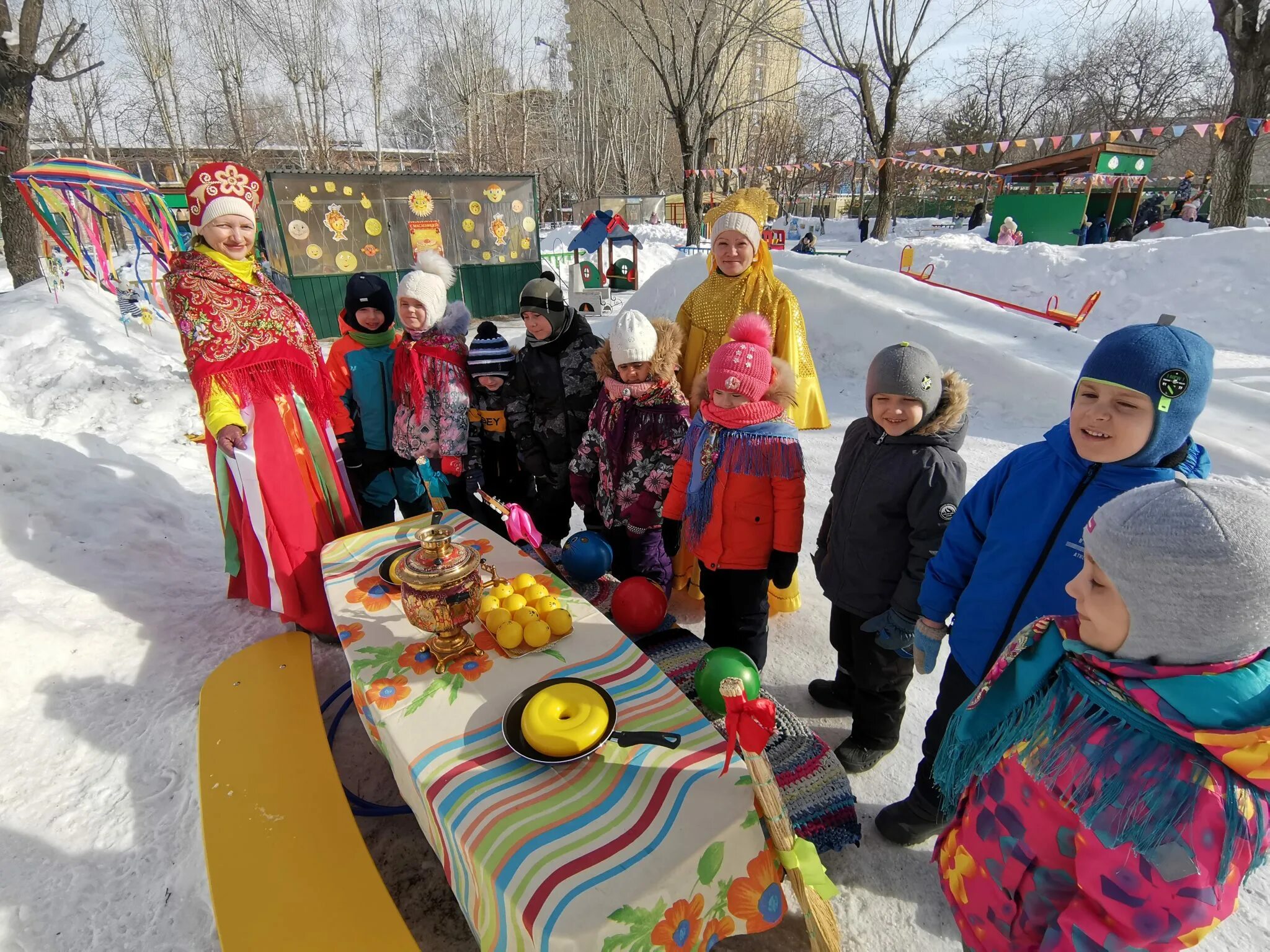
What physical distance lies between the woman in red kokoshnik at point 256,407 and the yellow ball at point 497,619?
1456mm

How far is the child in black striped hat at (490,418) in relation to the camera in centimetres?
339

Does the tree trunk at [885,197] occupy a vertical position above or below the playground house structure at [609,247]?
above

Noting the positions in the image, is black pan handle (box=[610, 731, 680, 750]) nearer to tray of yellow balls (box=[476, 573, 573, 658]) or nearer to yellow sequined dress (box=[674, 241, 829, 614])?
tray of yellow balls (box=[476, 573, 573, 658])

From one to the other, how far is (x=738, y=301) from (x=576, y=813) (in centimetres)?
263

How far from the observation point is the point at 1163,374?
1408 mm

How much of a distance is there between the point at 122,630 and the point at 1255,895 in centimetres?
456

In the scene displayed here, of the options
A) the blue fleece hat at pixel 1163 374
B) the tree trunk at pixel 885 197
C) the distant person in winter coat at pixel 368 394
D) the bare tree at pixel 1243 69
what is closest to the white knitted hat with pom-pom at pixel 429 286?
the distant person in winter coat at pixel 368 394

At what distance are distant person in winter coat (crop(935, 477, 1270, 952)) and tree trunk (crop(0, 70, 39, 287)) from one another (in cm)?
1276

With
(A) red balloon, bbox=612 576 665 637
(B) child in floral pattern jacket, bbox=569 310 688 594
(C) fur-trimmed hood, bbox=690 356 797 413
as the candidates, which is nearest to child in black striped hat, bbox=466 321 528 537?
(B) child in floral pattern jacket, bbox=569 310 688 594

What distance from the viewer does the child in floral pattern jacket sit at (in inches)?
111

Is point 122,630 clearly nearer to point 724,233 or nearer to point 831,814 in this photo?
point 831,814

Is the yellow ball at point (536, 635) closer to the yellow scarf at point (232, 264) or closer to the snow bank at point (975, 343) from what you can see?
the yellow scarf at point (232, 264)

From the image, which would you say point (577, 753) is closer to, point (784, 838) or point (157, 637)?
point (784, 838)

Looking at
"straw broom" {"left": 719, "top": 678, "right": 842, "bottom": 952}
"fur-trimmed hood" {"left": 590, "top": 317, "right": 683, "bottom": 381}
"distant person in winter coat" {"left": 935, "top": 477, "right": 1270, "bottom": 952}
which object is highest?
"fur-trimmed hood" {"left": 590, "top": 317, "right": 683, "bottom": 381}
